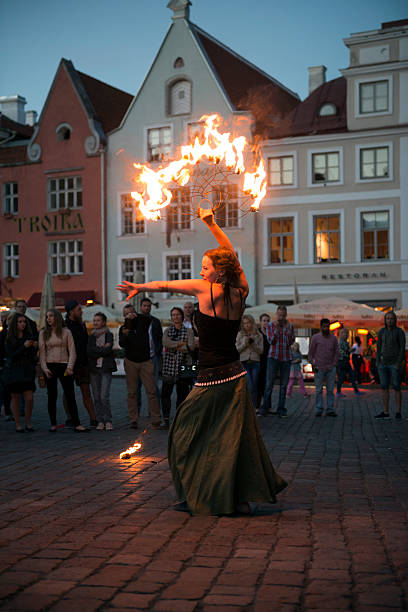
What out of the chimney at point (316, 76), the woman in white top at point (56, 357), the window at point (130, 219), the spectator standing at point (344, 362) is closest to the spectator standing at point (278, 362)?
the woman in white top at point (56, 357)

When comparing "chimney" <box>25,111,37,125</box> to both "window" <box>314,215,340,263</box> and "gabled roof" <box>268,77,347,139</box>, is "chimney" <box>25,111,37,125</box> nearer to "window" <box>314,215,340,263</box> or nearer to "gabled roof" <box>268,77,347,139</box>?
"gabled roof" <box>268,77,347,139</box>

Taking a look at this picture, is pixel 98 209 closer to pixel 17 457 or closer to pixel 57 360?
pixel 57 360

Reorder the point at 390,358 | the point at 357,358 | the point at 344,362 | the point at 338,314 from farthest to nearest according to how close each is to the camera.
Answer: the point at 357,358 < the point at 338,314 < the point at 344,362 < the point at 390,358

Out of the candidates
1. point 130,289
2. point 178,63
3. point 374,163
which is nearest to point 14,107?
point 178,63

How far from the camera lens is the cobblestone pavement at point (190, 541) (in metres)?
4.01

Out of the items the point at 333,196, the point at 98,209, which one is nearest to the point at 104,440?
the point at 333,196

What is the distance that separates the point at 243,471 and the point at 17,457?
4290 millimetres

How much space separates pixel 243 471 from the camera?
19.6ft

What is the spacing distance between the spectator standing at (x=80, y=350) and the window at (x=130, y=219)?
2688 centimetres

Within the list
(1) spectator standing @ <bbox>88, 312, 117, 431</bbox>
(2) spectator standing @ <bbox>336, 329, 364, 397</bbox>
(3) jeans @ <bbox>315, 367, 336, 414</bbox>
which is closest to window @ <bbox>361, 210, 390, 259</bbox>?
(2) spectator standing @ <bbox>336, 329, 364, 397</bbox>

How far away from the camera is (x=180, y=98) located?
39438mm

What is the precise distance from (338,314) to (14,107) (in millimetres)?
34220

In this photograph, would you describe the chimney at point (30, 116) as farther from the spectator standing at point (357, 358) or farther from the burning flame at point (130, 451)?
the burning flame at point (130, 451)

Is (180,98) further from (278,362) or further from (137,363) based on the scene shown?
(137,363)
